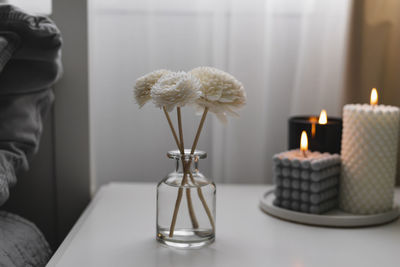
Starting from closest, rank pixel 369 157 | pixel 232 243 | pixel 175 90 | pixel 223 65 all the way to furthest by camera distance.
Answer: pixel 175 90 < pixel 232 243 < pixel 369 157 < pixel 223 65

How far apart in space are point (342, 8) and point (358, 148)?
0.45 metres

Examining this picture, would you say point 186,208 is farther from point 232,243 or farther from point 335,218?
point 335,218

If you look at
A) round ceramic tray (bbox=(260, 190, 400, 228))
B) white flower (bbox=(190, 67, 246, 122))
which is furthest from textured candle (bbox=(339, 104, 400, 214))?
white flower (bbox=(190, 67, 246, 122))

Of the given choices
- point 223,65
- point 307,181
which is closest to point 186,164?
point 307,181

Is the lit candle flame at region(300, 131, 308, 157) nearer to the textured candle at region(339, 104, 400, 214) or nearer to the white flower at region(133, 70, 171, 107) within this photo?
the textured candle at region(339, 104, 400, 214)

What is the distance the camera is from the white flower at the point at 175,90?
2.13 feet

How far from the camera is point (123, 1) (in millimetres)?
1171

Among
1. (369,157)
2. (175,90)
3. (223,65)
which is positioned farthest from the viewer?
(223,65)

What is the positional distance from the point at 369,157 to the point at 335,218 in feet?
0.43

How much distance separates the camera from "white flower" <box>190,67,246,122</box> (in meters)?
0.68

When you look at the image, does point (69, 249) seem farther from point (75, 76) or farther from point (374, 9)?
point (374, 9)

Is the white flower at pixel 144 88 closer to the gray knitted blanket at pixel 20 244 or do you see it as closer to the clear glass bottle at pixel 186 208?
the clear glass bottle at pixel 186 208

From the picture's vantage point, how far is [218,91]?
2.24ft

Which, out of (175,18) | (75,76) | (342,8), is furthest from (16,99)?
(342,8)
